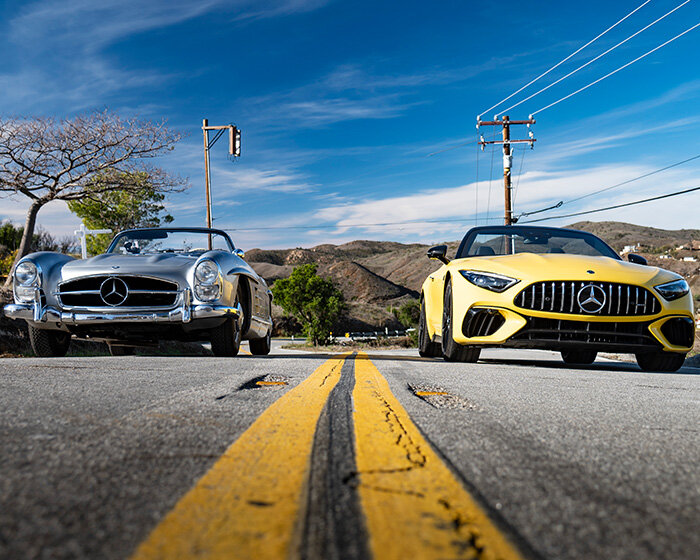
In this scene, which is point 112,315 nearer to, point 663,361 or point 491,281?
point 491,281

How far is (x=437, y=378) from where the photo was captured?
4.46 meters

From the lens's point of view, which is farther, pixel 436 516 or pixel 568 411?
pixel 568 411

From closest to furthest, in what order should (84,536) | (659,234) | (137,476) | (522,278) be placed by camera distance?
(84,536)
(137,476)
(522,278)
(659,234)

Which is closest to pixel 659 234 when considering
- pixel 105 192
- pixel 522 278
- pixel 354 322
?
pixel 354 322

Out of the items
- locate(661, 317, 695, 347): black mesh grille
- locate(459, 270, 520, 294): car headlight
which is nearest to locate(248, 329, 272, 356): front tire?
locate(459, 270, 520, 294): car headlight

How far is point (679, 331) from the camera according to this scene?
588 cm

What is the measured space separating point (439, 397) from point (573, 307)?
9.16ft

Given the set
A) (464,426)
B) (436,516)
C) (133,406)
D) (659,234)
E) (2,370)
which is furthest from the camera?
(659,234)

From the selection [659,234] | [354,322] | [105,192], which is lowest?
[354,322]

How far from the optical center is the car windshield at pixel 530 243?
728 cm

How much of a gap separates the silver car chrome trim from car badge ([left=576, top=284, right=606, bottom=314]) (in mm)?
3579

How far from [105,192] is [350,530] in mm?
20854

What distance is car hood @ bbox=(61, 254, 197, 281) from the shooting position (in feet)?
21.1

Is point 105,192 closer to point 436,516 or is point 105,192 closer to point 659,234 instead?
point 436,516
